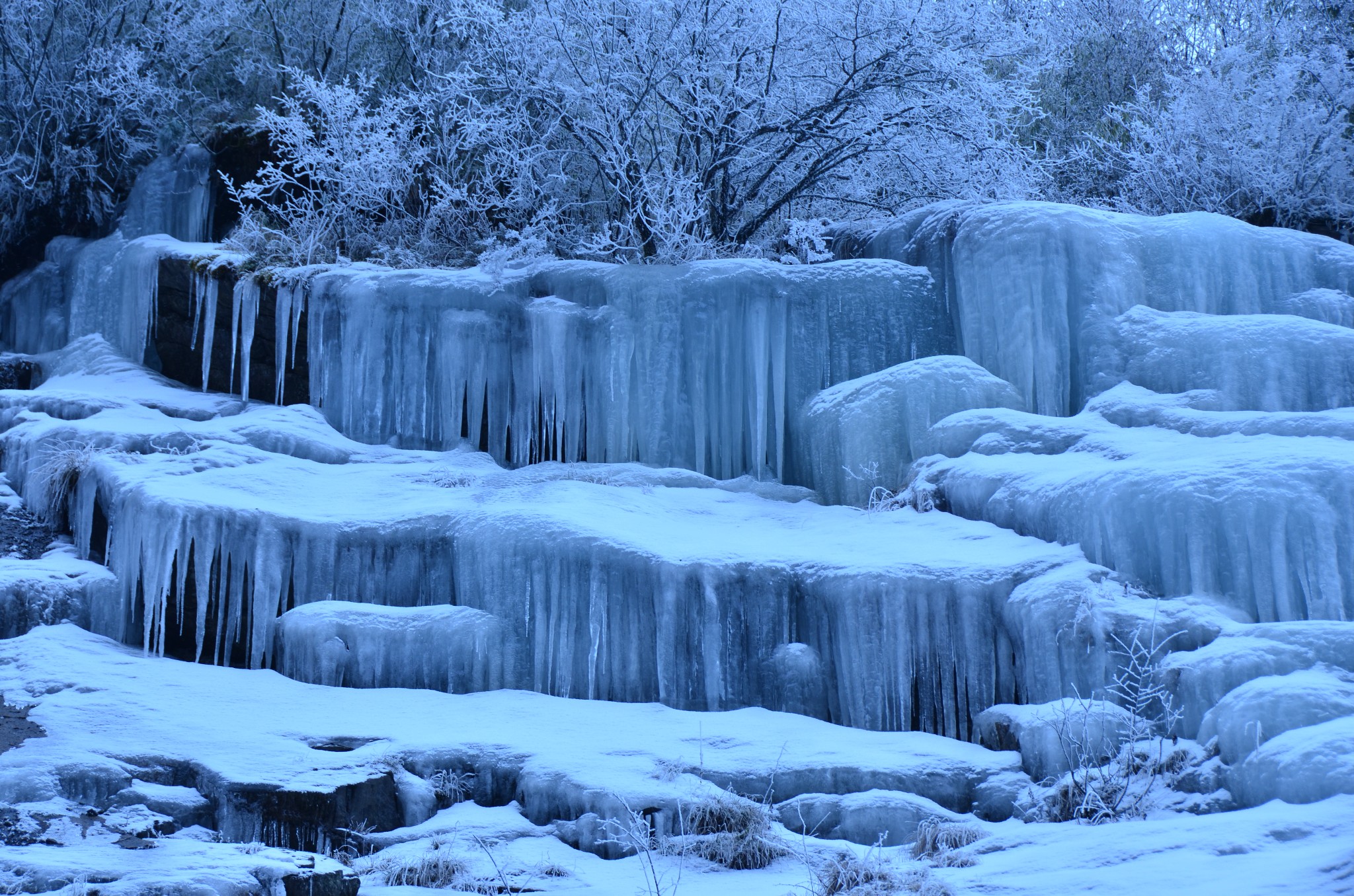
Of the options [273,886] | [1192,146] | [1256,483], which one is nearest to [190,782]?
Answer: [273,886]

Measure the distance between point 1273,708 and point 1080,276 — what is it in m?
5.02

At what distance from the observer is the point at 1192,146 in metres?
13.5

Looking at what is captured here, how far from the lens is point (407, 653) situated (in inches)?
313

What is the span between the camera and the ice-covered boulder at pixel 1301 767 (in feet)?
16.8

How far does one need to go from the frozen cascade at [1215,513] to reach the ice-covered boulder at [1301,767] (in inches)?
53.1

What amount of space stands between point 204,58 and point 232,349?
19.6ft

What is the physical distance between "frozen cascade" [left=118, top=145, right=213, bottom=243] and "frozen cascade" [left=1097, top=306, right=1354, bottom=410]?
11.0 meters

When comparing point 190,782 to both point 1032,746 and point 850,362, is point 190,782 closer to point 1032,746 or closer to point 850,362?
point 1032,746

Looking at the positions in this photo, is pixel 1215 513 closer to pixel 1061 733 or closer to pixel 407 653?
pixel 1061 733

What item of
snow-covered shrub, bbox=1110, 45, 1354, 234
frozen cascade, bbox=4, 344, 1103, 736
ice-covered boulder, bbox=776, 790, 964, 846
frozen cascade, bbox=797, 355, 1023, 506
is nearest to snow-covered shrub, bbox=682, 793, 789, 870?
ice-covered boulder, bbox=776, 790, 964, 846

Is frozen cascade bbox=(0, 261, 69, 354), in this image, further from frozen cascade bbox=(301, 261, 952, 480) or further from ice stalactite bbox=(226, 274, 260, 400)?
frozen cascade bbox=(301, 261, 952, 480)

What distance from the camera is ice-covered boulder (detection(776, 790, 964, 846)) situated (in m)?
6.15

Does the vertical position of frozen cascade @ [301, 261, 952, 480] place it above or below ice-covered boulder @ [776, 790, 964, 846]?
above

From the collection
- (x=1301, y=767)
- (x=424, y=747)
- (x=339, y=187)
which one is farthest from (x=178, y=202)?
(x=1301, y=767)
